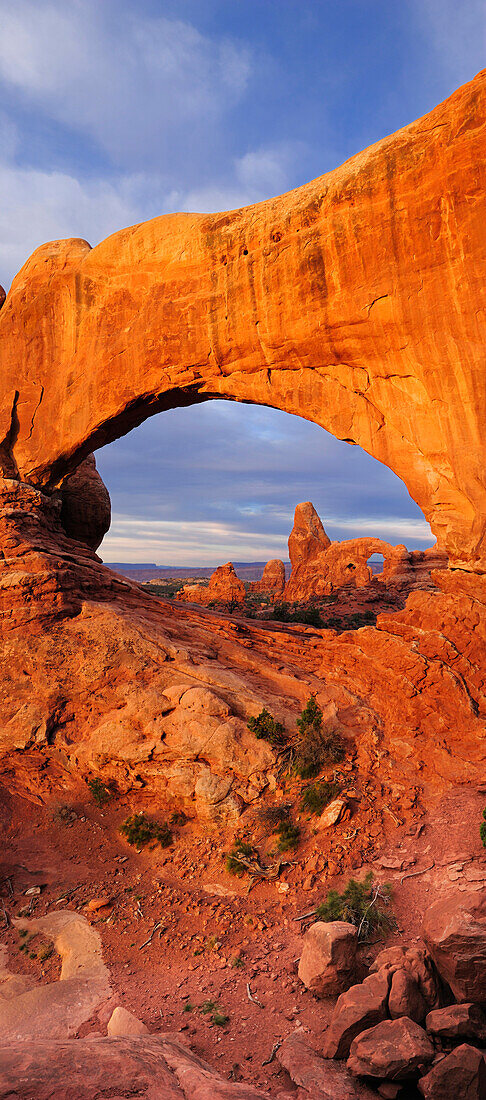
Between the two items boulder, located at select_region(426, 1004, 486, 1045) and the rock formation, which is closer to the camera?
boulder, located at select_region(426, 1004, 486, 1045)

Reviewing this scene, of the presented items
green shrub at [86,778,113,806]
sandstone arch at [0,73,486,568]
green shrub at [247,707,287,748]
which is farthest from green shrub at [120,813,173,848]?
sandstone arch at [0,73,486,568]

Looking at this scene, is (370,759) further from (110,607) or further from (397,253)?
(397,253)

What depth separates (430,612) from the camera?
16.4m

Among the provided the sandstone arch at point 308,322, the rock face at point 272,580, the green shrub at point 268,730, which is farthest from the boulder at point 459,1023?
the rock face at point 272,580

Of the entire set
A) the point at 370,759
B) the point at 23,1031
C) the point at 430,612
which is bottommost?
the point at 23,1031

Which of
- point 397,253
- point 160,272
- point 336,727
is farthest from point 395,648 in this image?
point 160,272

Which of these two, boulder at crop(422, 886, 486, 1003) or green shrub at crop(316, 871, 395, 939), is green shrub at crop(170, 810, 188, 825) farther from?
boulder at crop(422, 886, 486, 1003)

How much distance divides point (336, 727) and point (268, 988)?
6.87m

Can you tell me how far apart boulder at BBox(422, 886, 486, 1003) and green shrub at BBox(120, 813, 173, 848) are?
818cm

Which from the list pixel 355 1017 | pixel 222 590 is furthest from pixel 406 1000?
pixel 222 590

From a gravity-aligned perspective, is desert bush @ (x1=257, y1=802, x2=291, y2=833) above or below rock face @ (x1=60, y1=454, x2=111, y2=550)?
below

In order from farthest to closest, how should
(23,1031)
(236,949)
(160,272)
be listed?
1. (160,272)
2. (236,949)
3. (23,1031)

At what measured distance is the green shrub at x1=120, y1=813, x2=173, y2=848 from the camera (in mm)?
13609

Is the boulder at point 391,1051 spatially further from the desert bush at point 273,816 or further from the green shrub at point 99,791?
the green shrub at point 99,791
